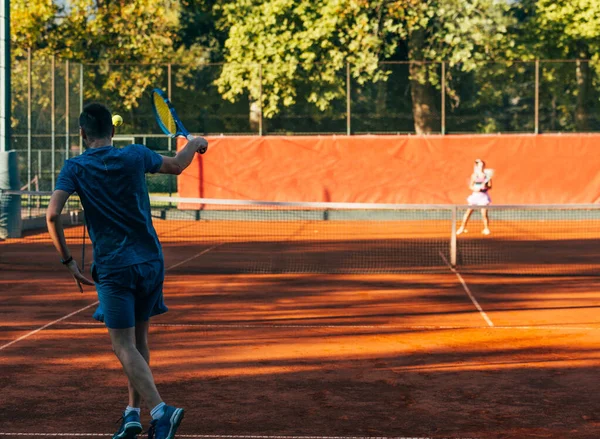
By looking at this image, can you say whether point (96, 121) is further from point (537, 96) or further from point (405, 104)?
point (537, 96)

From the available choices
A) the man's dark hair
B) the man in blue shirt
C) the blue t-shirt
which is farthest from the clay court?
the man's dark hair

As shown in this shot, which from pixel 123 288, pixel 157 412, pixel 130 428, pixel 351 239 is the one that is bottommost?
pixel 351 239

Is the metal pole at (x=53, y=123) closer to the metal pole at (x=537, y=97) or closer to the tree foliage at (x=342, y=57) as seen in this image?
the tree foliage at (x=342, y=57)

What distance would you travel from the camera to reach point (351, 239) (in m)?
21.2

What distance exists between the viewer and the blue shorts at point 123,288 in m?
5.33

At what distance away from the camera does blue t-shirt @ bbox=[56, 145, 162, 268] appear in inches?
209

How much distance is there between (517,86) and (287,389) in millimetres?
22199

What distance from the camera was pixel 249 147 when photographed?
27312 mm

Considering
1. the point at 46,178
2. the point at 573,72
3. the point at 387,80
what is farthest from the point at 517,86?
the point at 46,178

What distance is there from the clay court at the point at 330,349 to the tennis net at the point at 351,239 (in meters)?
0.17

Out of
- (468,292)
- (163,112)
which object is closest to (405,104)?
(468,292)

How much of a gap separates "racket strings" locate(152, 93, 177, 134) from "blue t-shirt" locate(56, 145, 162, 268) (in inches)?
65.9

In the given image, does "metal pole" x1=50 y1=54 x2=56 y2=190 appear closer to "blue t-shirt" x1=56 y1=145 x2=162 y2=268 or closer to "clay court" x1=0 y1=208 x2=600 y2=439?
"clay court" x1=0 y1=208 x2=600 y2=439

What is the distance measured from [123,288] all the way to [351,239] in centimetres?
1602
